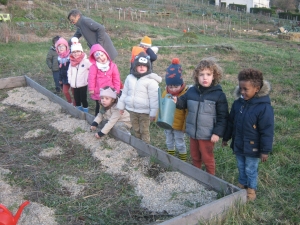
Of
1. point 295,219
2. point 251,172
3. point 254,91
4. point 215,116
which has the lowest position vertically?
point 295,219

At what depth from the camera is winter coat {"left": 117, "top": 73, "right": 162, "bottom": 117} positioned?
443 cm

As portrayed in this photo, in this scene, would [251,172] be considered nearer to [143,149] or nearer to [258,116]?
[258,116]

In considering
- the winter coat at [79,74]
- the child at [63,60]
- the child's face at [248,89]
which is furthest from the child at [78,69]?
the child's face at [248,89]

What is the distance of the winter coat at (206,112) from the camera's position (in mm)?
3579

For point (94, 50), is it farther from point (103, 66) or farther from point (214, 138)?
point (214, 138)

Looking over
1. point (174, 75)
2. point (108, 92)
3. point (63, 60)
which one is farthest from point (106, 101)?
point (63, 60)

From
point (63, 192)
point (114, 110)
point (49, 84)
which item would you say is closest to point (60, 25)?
point (49, 84)

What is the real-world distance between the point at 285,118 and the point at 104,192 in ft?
11.8

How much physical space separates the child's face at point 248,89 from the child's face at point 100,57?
253 cm

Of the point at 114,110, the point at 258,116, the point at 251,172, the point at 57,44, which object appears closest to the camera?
the point at 258,116

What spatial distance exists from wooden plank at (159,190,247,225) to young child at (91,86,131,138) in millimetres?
2251

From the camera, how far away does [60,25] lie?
62.2 feet

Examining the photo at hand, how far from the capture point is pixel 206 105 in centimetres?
361

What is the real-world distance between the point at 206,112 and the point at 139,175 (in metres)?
1.08
